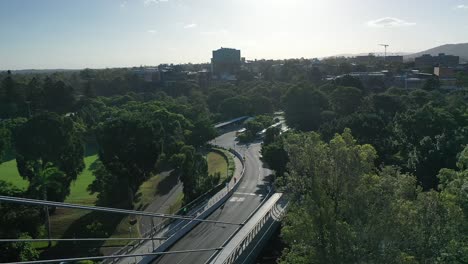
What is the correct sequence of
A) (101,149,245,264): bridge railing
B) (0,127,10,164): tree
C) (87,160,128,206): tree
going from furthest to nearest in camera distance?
1. (0,127,10,164): tree
2. (87,160,128,206): tree
3. (101,149,245,264): bridge railing

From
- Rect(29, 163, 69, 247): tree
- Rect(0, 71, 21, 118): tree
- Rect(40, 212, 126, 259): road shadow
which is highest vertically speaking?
Rect(0, 71, 21, 118): tree

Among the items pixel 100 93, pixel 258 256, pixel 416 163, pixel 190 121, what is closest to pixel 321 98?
pixel 190 121

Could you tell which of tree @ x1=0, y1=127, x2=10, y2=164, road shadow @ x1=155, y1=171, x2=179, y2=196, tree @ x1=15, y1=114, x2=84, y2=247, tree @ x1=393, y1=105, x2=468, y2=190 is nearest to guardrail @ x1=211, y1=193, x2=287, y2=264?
tree @ x1=393, y1=105, x2=468, y2=190

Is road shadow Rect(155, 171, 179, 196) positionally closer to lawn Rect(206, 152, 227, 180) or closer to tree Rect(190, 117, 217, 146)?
lawn Rect(206, 152, 227, 180)

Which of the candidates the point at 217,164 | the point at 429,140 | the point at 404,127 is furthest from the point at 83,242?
the point at 404,127

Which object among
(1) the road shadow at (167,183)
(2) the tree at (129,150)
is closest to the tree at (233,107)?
(1) the road shadow at (167,183)

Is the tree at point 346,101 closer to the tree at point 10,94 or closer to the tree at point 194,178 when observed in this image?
the tree at point 194,178

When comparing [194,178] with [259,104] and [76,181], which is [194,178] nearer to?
[76,181]
